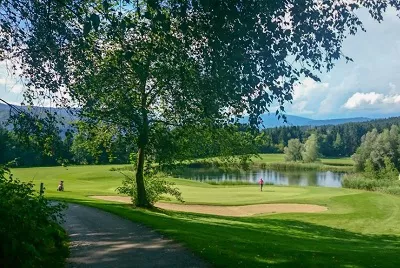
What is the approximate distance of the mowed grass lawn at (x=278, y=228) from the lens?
10.8m

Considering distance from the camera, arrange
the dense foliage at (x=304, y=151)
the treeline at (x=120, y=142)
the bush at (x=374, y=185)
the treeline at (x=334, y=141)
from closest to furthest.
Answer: the treeline at (x=120, y=142)
the bush at (x=374, y=185)
the dense foliage at (x=304, y=151)
the treeline at (x=334, y=141)

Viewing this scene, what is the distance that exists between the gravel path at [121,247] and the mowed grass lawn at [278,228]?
52 cm

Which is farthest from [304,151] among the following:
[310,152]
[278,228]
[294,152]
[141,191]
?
[278,228]

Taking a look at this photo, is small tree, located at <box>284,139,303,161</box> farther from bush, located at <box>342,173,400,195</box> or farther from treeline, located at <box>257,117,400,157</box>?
bush, located at <box>342,173,400,195</box>

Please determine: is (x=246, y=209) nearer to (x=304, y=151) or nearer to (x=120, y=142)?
(x=120, y=142)

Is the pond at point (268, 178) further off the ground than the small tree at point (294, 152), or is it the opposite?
the small tree at point (294, 152)

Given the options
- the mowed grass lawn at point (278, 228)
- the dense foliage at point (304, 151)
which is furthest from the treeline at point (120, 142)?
the dense foliage at point (304, 151)

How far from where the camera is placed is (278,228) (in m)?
22.0

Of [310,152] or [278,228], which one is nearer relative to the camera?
[278,228]

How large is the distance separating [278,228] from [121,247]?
1222cm

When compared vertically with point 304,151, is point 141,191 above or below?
below

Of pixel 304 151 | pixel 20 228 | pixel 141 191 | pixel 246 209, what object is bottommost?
pixel 246 209

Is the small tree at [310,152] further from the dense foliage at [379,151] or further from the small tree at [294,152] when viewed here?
the dense foliage at [379,151]

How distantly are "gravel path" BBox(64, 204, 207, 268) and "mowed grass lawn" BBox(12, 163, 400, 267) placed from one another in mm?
518
